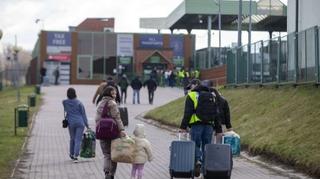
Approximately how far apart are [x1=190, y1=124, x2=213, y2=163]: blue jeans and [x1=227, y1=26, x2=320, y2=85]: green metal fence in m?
8.26

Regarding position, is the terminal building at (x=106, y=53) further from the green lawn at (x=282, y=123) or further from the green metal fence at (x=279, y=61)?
the green lawn at (x=282, y=123)

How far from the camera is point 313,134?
582 inches

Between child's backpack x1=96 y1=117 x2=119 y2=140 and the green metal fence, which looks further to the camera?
the green metal fence

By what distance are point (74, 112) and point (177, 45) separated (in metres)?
54.7

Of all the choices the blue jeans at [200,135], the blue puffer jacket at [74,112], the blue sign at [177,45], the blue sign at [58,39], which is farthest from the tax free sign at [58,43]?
the blue jeans at [200,135]

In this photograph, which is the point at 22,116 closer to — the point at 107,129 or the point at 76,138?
the point at 76,138

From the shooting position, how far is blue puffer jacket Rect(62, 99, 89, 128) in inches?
617

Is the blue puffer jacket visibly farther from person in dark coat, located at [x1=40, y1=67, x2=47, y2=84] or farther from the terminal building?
the terminal building

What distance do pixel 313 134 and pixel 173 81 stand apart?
4469cm

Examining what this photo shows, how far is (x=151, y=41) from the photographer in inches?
2756

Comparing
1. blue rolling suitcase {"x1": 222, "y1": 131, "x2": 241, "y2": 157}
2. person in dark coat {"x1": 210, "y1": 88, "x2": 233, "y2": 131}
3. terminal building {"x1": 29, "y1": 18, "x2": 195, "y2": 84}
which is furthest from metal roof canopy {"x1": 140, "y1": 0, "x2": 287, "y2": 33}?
person in dark coat {"x1": 210, "y1": 88, "x2": 233, "y2": 131}

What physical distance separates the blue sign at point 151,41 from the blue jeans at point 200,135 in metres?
57.8

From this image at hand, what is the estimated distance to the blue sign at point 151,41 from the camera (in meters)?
69.9

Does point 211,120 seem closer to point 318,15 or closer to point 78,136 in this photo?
point 78,136
